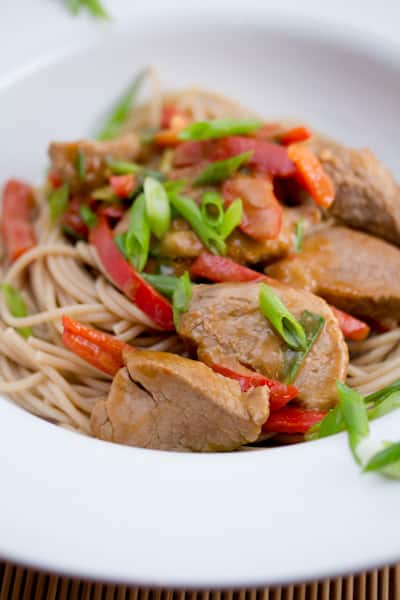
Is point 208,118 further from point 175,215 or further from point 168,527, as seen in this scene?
point 168,527

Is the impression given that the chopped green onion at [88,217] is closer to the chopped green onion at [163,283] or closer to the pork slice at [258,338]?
the chopped green onion at [163,283]

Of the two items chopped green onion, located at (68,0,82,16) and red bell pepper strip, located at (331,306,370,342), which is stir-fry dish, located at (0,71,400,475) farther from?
chopped green onion, located at (68,0,82,16)

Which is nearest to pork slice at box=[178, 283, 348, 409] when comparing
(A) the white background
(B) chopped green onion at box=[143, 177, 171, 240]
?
(B) chopped green onion at box=[143, 177, 171, 240]

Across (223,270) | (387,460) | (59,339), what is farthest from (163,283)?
(387,460)

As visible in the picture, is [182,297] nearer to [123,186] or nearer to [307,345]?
[307,345]

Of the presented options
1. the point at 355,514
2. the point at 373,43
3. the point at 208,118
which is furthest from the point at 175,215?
the point at 373,43
